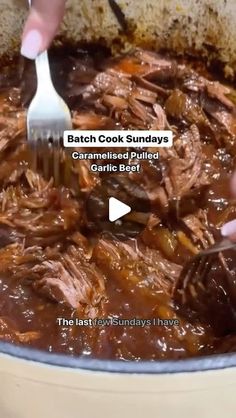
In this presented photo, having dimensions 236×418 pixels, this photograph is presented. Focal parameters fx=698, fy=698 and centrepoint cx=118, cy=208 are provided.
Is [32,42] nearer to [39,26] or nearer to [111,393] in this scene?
[39,26]

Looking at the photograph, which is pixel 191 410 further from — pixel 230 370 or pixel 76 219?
pixel 76 219

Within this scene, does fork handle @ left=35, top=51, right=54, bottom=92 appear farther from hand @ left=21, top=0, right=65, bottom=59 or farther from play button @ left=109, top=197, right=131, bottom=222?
play button @ left=109, top=197, right=131, bottom=222

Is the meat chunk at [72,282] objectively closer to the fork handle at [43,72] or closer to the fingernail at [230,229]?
the fingernail at [230,229]

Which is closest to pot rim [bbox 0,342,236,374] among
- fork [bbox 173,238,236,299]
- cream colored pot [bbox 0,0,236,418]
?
cream colored pot [bbox 0,0,236,418]

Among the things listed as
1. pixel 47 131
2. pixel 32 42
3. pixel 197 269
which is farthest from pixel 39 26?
pixel 197 269

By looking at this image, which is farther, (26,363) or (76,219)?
(76,219)

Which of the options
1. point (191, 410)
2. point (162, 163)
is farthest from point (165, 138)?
point (191, 410)
